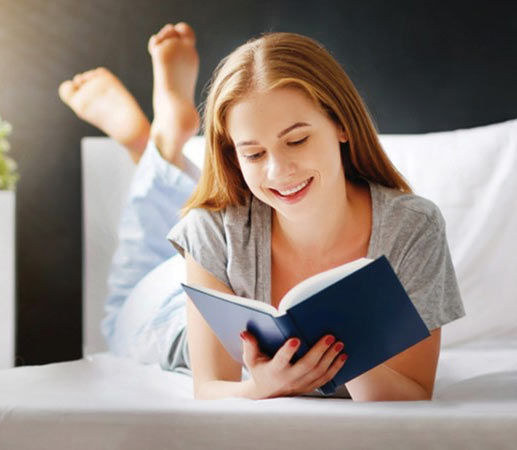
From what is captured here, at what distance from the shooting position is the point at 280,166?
4.25ft

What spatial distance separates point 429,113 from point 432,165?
506 millimetres

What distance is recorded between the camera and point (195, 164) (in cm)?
238

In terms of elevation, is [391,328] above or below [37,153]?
below

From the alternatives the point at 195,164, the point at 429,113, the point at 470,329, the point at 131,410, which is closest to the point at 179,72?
the point at 195,164

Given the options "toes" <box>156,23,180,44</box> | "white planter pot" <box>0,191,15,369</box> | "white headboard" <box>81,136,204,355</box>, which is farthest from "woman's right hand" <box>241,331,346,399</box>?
"toes" <box>156,23,180,44</box>

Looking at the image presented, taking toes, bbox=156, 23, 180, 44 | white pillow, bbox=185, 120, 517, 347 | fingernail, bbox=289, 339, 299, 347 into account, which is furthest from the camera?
toes, bbox=156, 23, 180, 44

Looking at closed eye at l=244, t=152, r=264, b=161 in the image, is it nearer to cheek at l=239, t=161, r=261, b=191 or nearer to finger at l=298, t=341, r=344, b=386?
cheek at l=239, t=161, r=261, b=191

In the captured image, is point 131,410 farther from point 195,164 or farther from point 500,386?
point 195,164

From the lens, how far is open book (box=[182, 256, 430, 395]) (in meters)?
1.02

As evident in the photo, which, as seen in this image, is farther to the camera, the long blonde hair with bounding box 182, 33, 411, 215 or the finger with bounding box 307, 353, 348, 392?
the long blonde hair with bounding box 182, 33, 411, 215

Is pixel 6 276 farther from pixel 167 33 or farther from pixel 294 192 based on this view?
pixel 294 192

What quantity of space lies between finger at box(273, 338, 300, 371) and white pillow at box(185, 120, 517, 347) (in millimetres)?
902

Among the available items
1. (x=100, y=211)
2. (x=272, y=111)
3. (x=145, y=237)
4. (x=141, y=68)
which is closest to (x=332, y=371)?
(x=272, y=111)

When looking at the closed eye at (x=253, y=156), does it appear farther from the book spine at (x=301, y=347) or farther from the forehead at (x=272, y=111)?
the book spine at (x=301, y=347)
